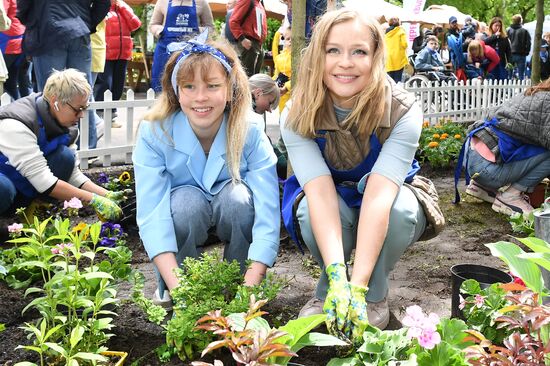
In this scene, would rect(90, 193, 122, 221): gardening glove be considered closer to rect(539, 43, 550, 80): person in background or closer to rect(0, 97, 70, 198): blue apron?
rect(0, 97, 70, 198): blue apron

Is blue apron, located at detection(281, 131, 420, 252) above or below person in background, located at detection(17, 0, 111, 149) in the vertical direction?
below

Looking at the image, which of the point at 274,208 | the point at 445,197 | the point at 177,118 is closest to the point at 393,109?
the point at 274,208

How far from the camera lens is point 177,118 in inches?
114

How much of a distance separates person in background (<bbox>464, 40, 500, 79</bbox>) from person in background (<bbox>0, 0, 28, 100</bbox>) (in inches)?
416

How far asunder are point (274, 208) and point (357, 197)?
1.16 ft

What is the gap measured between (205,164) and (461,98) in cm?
781

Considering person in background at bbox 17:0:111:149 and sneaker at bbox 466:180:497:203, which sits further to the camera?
person in background at bbox 17:0:111:149

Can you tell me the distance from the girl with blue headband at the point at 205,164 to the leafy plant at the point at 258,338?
0.69m

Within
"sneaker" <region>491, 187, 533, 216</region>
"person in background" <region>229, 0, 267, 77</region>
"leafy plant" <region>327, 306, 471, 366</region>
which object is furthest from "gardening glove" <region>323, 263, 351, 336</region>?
"person in background" <region>229, 0, 267, 77</region>

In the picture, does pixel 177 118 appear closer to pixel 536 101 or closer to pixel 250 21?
pixel 536 101

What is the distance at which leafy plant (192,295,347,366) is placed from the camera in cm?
173

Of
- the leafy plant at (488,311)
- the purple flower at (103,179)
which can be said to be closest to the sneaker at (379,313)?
the leafy plant at (488,311)

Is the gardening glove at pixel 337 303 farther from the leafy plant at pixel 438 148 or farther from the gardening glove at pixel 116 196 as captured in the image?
the leafy plant at pixel 438 148

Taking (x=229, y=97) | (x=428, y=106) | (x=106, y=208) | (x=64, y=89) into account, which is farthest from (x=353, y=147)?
(x=428, y=106)
